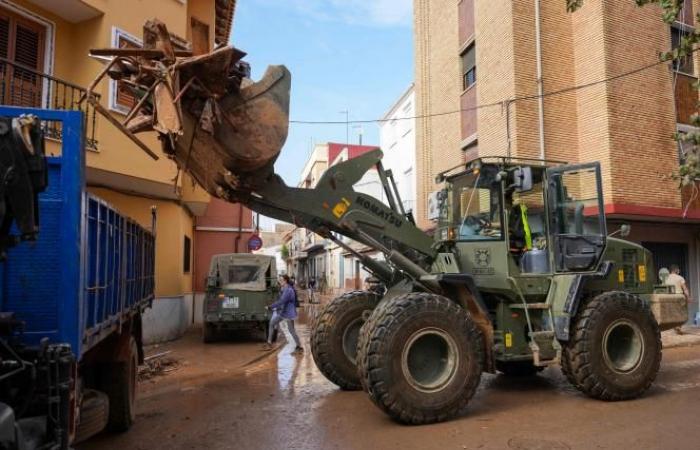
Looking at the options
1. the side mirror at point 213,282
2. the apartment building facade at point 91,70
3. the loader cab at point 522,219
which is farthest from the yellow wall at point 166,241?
the loader cab at point 522,219

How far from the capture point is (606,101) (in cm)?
1423

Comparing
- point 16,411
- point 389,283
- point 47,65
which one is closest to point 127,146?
point 47,65

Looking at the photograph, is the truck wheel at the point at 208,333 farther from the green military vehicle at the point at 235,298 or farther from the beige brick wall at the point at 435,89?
the beige brick wall at the point at 435,89

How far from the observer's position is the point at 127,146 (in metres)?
10.7

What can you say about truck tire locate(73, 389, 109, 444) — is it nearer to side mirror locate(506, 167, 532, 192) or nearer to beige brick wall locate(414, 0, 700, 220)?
side mirror locate(506, 167, 532, 192)

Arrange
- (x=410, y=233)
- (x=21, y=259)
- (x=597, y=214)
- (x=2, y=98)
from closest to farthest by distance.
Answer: (x=21, y=259)
(x=410, y=233)
(x=597, y=214)
(x=2, y=98)

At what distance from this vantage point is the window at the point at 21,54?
9584 millimetres

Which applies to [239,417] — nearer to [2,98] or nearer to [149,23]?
[149,23]

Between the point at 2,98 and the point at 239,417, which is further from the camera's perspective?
the point at 2,98

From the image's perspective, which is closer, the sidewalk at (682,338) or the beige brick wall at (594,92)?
the sidewalk at (682,338)

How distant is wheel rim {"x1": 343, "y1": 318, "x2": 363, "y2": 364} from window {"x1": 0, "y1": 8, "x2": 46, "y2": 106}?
6.75 metres

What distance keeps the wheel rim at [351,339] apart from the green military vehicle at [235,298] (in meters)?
6.26

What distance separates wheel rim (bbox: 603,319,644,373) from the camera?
286 inches

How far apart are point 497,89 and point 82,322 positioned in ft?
45.8
